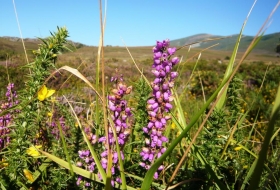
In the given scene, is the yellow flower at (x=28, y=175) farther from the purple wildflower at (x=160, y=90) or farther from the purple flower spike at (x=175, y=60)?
the purple flower spike at (x=175, y=60)

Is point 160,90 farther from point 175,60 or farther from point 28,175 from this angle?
point 28,175

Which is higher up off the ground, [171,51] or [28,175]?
[171,51]

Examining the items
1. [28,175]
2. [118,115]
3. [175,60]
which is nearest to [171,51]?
[175,60]

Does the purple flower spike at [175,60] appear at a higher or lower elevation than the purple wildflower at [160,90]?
higher

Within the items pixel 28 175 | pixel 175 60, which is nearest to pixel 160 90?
pixel 175 60

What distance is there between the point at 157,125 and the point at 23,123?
675mm

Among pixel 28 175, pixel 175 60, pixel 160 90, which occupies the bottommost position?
pixel 28 175

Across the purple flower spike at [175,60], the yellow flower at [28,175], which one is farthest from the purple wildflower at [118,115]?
the yellow flower at [28,175]

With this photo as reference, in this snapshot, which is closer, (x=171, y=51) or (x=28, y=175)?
(x=171, y=51)

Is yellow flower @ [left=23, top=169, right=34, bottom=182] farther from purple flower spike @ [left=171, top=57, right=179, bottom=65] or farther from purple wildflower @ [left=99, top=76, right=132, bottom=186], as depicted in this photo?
purple flower spike @ [left=171, top=57, right=179, bottom=65]

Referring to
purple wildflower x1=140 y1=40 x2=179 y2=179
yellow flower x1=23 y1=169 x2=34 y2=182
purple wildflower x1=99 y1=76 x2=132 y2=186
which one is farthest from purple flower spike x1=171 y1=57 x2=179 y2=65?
yellow flower x1=23 y1=169 x2=34 y2=182

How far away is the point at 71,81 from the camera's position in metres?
12.4

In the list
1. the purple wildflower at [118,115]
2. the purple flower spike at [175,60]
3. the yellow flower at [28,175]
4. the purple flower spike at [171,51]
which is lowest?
the yellow flower at [28,175]

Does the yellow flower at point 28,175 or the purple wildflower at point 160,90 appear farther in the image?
the yellow flower at point 28,175
